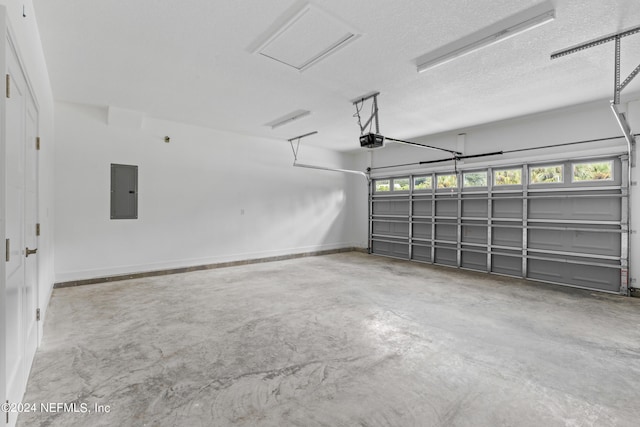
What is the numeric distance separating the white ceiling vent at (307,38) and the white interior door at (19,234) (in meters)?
2.03

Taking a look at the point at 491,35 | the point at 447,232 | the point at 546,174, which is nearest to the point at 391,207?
the point at 447,232

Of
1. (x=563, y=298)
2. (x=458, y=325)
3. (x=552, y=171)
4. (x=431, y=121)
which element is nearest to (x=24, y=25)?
(x=458, y=325)

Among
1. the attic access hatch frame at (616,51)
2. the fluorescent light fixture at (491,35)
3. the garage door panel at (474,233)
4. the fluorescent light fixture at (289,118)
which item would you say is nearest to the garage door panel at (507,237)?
the garage door panel at (474,233)

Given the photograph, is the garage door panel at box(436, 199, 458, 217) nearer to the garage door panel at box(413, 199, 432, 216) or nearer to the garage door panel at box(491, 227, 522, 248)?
the garage door panel at box(413, 199, 432, 216)

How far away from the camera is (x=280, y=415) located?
6.30 ft

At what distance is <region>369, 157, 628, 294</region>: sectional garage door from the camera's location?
5000 mm

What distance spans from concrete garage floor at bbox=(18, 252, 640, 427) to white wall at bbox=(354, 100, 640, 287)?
7.84ft

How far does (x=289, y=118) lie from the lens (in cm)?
581

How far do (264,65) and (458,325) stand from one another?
3862mm

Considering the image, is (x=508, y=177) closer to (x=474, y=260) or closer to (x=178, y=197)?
(x=474, y=260)

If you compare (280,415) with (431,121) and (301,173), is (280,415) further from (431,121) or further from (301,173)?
(301,173)

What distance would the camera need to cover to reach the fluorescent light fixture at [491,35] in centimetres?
262

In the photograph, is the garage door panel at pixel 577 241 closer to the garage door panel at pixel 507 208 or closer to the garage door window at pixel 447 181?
the garage door panel at pixel 507 208

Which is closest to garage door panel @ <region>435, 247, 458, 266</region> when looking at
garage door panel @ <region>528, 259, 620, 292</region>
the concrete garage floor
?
garage door panel @ <region>528, 259, 620, 292</region>
